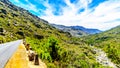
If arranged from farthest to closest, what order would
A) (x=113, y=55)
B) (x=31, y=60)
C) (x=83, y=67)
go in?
(x=113, y=55) < (x=83, y=67) < (x=31, y=60)

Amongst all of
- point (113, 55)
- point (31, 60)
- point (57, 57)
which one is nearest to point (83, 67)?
point (57, 57)

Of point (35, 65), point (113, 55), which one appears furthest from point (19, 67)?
point (113, 55)

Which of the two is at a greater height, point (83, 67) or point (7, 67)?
point (7, 67)

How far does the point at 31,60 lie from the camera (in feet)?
49.0

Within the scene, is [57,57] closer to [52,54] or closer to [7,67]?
[52,54]

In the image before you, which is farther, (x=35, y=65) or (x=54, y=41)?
(x=54, y=41)

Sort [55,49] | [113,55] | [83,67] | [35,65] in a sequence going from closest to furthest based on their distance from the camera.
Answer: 1. [35,65]
2. [55,49]
3. [83,67]
4. [113,55]

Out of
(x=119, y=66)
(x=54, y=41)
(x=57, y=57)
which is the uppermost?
(x=54, y=41)

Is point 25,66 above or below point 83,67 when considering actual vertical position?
above

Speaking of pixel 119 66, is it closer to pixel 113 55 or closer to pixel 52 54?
pixel 113 55

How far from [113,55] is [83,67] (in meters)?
52.8

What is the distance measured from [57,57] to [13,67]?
196 feet

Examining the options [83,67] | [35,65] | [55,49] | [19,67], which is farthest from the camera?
[83,67]

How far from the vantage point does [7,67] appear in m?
12.7
